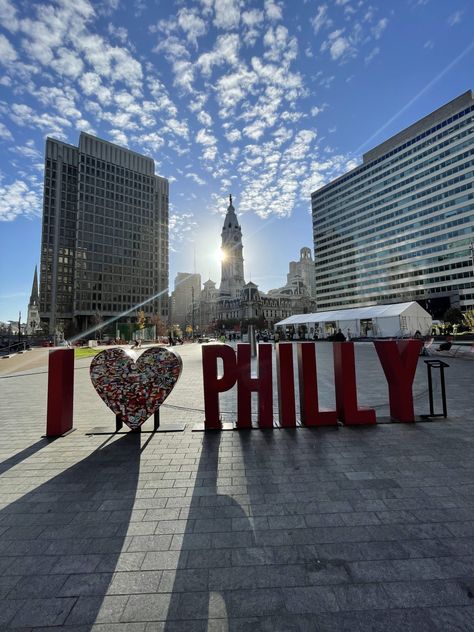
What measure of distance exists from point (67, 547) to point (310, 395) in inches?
195

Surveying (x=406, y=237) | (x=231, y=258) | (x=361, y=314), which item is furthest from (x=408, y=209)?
(x=231, y=258)

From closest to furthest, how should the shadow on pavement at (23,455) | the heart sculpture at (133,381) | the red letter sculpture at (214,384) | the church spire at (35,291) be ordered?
the shadow on pavement at (23,455) → the heart sculpture at (133,381) → the red letter sculpture at (214,384) → the church spire at (35,291)

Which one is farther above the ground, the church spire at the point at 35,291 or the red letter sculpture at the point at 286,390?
the church spire at the point at 35,291

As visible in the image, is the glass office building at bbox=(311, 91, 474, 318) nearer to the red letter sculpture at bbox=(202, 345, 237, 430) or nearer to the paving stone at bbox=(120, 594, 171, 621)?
the red letter sculpture at bbox=(202, 345, 237, 430)

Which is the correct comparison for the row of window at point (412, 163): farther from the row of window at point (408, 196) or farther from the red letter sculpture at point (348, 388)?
the red letter sculpture at point (348, 388)

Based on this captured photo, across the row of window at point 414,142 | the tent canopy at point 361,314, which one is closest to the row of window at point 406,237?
the row of window at point 414,142

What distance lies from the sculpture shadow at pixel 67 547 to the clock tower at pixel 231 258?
14840 centimetres

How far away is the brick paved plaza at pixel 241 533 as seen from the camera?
7.23ft

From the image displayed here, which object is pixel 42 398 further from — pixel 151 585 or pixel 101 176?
pixel 101 176

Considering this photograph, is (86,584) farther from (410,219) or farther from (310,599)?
(410,219)

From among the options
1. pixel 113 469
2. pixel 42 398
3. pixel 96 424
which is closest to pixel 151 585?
pixel 113 469

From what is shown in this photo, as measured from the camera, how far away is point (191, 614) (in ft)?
7.14

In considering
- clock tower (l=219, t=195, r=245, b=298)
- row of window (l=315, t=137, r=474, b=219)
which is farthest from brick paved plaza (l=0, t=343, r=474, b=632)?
clock tower (l=219, t=195, r=245, b=298)

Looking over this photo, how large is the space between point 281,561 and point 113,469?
122 inches
